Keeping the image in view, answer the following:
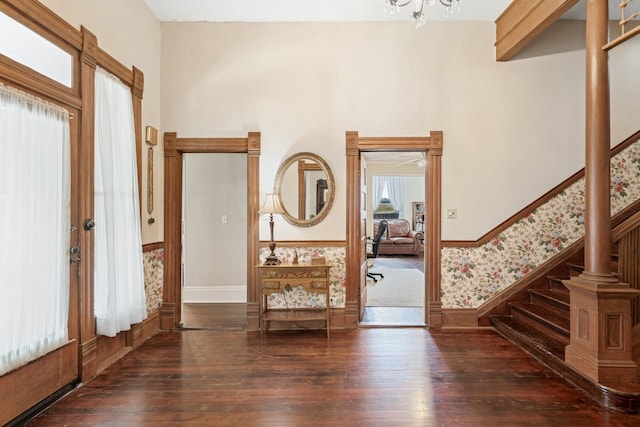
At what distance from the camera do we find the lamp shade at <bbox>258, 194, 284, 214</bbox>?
12.8ft

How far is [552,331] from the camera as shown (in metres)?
3.31

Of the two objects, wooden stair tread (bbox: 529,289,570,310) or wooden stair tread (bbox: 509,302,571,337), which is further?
wooden stair tread (bbox: 529,289,570,310)

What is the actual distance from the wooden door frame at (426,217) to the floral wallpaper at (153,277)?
6.91 feet

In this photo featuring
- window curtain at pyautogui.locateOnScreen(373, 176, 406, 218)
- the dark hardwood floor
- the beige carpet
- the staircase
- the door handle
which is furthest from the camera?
window curtain at pyautogui.locateOnScreen(373, 176, 406, 218)

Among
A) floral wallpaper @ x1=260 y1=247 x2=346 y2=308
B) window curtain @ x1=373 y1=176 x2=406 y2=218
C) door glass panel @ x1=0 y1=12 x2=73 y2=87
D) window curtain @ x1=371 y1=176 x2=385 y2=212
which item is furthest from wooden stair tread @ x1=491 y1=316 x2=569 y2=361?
window curtain @ x1=371 y1=176 x2=385 y2=212

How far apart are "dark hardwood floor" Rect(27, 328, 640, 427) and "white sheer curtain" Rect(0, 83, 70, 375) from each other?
0.56m

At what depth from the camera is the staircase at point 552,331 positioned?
2395 mm

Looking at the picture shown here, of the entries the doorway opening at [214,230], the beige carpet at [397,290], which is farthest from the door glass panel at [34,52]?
the beige carpet at [397,290]

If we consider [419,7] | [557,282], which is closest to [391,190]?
[557,282]

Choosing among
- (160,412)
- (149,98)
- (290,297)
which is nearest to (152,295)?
(290,297)

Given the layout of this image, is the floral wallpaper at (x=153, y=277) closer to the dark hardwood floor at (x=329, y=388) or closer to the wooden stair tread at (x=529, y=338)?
the dark hardwood floor at (x=329, y=388)

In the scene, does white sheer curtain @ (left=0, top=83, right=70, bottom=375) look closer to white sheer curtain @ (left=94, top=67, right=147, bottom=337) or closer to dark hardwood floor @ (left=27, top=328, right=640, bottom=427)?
white sheer curtain @ (left=94, top=67, right=147, bottom=337)

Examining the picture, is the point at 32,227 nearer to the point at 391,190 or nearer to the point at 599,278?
the point at 599,278

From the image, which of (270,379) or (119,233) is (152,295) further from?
(270,379)
